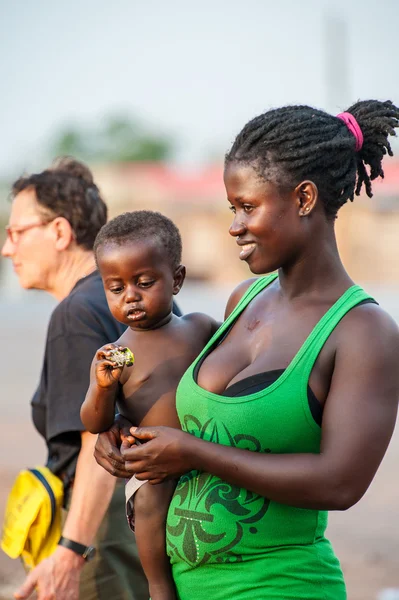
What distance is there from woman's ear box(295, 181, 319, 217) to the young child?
559mm

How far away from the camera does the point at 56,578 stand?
3.10 meters

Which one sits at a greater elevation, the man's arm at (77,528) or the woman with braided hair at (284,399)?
the woman with braided hair at (284,399)

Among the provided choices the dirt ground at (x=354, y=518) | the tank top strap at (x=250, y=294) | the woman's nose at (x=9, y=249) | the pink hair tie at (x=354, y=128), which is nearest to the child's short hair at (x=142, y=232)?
the tank top strap at (x=250, y=294)

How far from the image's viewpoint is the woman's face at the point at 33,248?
12.3 ft

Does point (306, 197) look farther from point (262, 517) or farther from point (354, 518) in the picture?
point (354, 518)

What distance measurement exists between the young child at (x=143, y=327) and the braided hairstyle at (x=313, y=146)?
0.43 m

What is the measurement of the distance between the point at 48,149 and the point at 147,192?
97.6 feet

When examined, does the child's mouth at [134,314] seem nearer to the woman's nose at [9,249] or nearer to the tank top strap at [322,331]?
the tank top strap at [322,331]

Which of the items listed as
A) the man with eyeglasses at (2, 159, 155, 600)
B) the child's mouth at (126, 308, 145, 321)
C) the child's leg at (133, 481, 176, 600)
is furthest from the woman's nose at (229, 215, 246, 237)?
the man with eyeglasses at (2, 159, 155, 600)

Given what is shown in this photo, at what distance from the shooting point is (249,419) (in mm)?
2146

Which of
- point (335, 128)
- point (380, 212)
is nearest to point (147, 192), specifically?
point (380, 212)

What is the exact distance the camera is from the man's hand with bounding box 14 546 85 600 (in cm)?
Result: 306

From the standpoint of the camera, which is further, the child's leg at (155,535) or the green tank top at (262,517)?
the child's leg at (155,535)

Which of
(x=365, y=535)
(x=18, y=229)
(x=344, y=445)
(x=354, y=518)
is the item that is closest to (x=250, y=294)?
(x=344, y=445)
